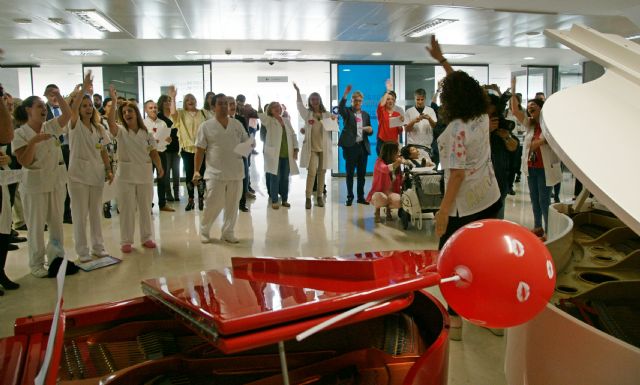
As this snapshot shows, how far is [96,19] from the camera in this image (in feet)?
24.7

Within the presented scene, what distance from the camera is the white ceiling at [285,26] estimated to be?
6996 millimetres

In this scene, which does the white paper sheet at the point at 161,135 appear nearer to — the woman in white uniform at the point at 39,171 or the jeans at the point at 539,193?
the woman in white uniform at the point at 39,171

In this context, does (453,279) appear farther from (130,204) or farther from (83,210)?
(130,204)

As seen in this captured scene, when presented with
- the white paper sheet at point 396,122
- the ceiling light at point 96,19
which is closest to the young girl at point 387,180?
the white paper sheet at point 396,122

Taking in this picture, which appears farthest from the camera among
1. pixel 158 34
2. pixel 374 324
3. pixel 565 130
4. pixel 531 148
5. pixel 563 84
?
pixel 563 84

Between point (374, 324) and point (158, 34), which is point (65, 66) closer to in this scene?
point (158, 34)

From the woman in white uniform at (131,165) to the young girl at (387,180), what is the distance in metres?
2.73

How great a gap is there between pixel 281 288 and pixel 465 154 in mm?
1858

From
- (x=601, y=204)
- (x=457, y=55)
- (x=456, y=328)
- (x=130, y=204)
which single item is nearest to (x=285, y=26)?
(x=130, y=204)

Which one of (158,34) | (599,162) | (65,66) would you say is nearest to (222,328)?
(599,162)

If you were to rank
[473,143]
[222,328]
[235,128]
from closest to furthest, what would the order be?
[222,328] → [473,143] → [235,128]

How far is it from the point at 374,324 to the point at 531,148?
4.05 metres

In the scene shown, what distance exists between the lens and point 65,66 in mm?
12477

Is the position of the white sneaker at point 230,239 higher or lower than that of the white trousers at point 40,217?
lower
